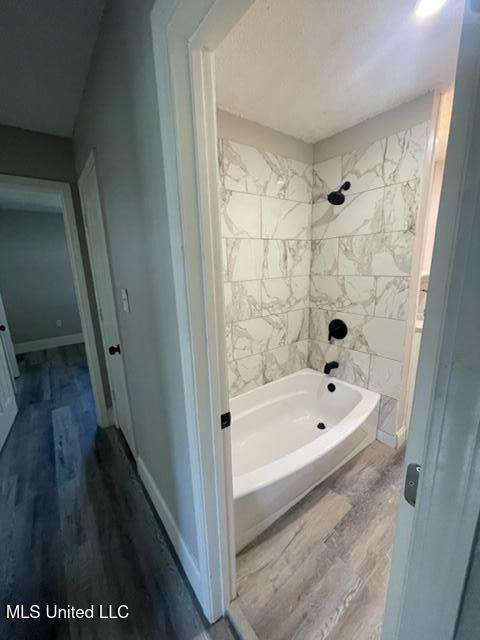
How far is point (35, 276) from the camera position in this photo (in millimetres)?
4715

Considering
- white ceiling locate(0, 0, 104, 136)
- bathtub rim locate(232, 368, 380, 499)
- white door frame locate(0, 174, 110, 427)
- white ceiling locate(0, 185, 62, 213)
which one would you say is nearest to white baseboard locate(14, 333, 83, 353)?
white ceiling locate(0, 185, 62, 213)

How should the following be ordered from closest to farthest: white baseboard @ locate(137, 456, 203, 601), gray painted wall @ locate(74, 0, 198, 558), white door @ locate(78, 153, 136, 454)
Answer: gray painted wall @ locate(74, 0, 198, 558) → white baseboard @ locate(137, 456, 203, 601) → white door @ locate(78, 153, 136, 454)

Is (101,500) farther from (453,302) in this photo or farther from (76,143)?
(76,143)

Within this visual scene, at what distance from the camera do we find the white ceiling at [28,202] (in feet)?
11.9

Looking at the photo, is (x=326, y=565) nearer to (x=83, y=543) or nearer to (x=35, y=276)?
(x=83, y=543)

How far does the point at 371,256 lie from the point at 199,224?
5.51 feet

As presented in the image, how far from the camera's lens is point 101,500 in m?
1.71

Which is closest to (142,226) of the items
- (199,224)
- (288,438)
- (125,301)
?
(199,224)

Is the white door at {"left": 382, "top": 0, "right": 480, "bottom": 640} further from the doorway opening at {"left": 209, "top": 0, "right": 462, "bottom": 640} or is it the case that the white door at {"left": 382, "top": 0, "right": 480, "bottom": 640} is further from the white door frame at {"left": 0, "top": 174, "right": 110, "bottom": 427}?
the white door frame at {"left": 0, "top": 174, "right": 110, "bottom": 427}

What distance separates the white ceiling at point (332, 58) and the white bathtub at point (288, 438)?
2.06m

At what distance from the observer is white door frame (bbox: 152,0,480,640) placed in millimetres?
686

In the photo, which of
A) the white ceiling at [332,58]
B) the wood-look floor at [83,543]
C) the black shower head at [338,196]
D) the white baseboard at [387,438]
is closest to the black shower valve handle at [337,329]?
the white baseboard at [387,438]

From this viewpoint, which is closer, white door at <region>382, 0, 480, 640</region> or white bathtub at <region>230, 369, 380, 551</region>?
white door at <region>382, 0, 480, 640</region>

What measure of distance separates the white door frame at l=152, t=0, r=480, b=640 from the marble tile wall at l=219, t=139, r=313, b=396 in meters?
1.18
